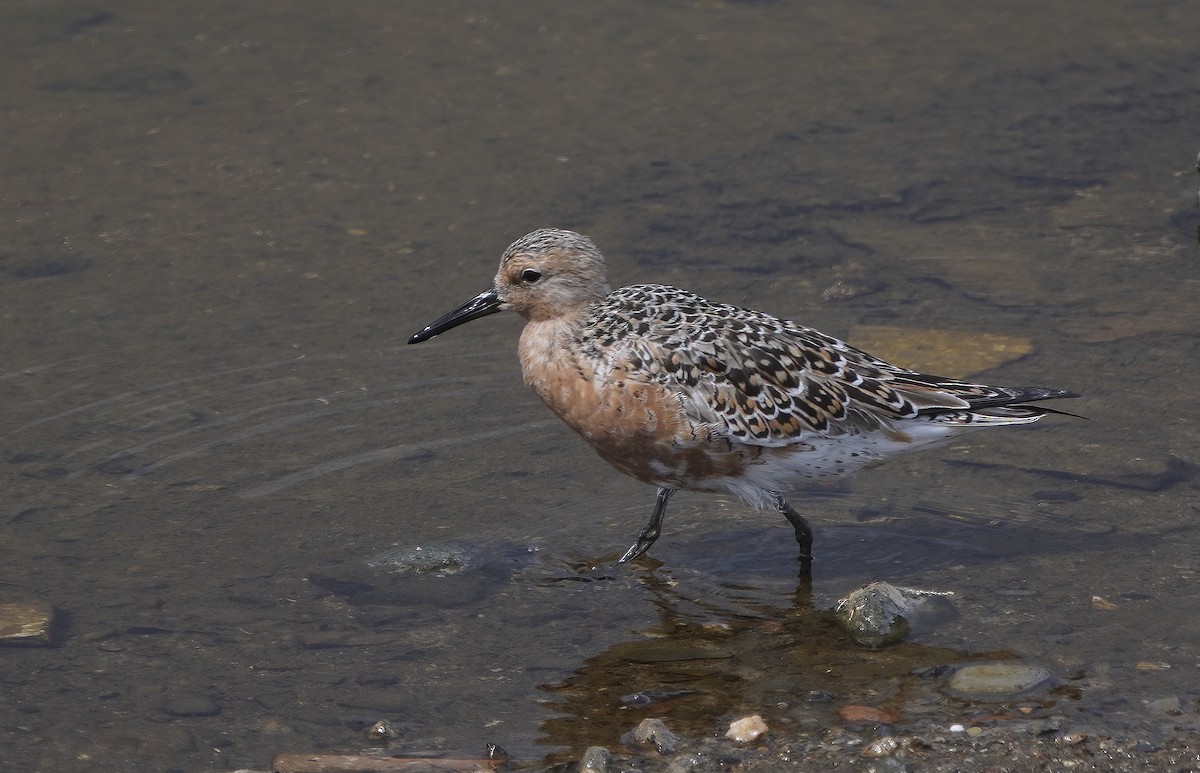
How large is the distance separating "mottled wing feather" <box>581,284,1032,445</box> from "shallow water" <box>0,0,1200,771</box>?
34.5 inches

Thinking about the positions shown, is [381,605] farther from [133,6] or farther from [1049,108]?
[133,6]

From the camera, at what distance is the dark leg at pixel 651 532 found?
8.84 metres

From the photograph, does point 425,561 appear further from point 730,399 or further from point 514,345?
point 514,345

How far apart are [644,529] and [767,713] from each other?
1988 millimetres

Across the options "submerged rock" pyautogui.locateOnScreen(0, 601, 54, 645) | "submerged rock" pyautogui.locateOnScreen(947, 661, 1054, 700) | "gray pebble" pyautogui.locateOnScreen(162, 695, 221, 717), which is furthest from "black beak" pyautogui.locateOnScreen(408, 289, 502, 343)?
"submerged rock" pyautogui.locateOnScreen(947, 661, 1054, 700)

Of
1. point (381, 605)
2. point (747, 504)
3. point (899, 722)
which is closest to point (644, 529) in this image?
point (747, 504)

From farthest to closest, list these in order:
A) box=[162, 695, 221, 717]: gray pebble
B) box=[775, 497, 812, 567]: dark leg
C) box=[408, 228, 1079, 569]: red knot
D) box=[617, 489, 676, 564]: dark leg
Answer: box=[617, 489, 676, 564]: dark leg, box=[775, 497, 812, 567]: dark leg, box=[408, 228, 1079, 569]: red knot, box=[162, 695, 221, 717]: gray pebble

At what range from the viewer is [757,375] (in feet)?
27.9

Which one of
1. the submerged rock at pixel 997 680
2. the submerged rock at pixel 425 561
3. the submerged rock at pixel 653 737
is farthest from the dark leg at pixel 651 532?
the submerged rock at pixel 997 680

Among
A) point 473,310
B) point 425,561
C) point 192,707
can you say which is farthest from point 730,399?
point 192,707

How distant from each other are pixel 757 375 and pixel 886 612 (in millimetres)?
1528

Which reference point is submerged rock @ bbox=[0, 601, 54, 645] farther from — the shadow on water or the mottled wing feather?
the mottled wing feather

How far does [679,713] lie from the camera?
7.27 m

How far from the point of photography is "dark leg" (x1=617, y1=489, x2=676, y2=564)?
29.0ft
